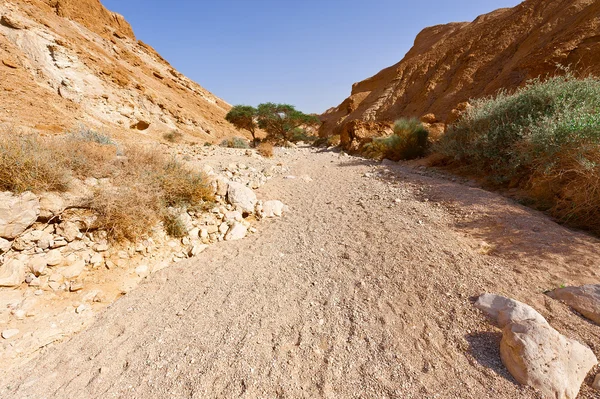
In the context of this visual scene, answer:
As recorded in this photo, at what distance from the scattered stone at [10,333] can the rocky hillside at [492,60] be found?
455 inches

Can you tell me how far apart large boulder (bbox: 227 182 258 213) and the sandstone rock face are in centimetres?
323

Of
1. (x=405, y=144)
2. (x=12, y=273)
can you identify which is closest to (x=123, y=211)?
(x=12, y=273)

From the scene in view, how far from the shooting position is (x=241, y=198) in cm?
378

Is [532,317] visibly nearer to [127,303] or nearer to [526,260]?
[526,260]

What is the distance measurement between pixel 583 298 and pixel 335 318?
1706 millimetres

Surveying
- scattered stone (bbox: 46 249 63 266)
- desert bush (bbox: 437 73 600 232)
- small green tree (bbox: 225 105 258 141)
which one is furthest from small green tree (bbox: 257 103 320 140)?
scattered stone (bbox: 46 249 63 266)

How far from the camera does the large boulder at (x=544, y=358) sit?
1190 mm

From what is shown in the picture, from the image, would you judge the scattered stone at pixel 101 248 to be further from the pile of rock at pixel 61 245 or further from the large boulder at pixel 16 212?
the large boulder at pixel 16 212

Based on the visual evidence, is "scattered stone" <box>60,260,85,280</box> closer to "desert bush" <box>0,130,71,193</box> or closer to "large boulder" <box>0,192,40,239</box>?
"large boulder" <box>0,192,40,239</box>

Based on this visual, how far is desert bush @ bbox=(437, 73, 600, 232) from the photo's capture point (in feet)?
8.79

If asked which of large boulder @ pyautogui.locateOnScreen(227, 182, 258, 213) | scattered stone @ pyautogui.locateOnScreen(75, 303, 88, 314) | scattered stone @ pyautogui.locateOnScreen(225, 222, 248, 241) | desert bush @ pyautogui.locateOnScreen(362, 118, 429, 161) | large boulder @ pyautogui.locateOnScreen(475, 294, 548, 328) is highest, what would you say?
desert bush @ pyautogui.locateOnScreen(362, 118, 429, 161)

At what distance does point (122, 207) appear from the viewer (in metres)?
2.68

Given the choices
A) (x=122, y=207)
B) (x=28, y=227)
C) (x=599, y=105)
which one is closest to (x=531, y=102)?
(x=599, y=105)

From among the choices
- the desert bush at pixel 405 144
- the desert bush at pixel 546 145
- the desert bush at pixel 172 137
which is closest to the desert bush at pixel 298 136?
the desert bush at pixel 172 137
